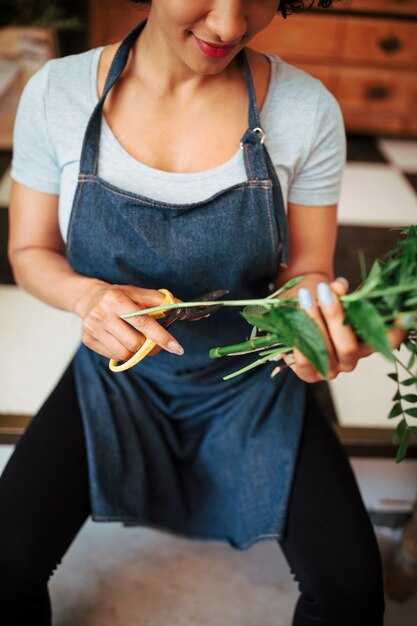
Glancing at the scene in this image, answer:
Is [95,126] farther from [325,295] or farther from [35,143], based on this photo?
[325,295]

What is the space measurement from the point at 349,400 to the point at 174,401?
1.84ft

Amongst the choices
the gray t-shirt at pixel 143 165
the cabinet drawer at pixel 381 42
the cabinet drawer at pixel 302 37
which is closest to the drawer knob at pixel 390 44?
the cabinet drawer at pixel 381 42

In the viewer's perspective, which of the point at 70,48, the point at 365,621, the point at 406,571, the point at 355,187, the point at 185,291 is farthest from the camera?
the point at 70,48

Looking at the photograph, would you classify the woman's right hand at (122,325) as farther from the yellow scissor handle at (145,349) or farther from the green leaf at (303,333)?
the green leaf at (303,333)

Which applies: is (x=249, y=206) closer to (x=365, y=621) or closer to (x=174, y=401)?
(x=174, y=401)

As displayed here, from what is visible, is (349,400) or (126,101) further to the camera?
(349,400)

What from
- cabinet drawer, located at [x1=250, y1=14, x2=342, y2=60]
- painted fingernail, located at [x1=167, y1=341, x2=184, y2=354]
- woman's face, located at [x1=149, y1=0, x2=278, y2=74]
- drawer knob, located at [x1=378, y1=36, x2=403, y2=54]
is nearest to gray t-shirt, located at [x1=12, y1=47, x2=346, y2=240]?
woman's face, located at [x1=149, y1=0, x2=278, y2=74]

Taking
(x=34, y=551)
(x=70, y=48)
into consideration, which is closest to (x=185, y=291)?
(x=34, y=551)

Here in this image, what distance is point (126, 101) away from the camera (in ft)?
3.30

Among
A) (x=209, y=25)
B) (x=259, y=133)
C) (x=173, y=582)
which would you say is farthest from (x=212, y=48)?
(x=173, y=582)

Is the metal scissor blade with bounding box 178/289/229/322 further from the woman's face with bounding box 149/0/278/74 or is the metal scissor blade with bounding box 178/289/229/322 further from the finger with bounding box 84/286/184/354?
the woman's face with bounding box 149/0/278/74

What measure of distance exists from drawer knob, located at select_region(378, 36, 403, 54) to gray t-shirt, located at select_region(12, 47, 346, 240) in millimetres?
2146

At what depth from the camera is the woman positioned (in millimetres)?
920

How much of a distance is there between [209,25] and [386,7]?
2436 mm
